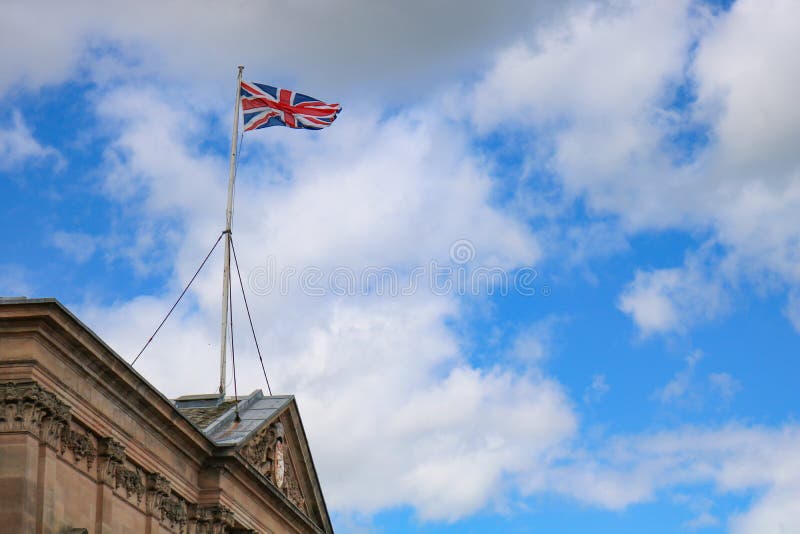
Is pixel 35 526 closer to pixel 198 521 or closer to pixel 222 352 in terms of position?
pixel 198 521

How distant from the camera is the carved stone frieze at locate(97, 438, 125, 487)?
3706 cm

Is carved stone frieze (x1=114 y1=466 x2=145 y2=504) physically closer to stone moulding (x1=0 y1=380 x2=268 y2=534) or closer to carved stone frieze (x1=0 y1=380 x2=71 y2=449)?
stone moulding (x1=0 y1=380 x2=268 y2=534)

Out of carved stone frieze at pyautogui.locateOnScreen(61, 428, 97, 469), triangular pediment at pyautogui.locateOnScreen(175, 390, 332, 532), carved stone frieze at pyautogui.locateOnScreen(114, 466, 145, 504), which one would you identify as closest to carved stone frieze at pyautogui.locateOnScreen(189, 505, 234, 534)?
triangular pediment at pyautogui.locateOnScreen(175, 390, 332, 532)

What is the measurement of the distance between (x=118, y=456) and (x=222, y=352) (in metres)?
13.0

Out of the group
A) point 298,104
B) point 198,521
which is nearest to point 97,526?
point 198,521

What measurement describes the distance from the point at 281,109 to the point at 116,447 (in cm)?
1938

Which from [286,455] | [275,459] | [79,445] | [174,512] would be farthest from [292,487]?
[79,445]

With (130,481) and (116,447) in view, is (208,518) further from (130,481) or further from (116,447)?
(116,447)

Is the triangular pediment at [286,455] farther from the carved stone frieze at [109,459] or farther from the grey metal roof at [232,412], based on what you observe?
the carved stone frieze at [109,459]

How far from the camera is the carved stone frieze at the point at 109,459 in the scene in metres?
37.1

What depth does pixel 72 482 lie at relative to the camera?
1401 inches

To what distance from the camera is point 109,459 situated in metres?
37.3

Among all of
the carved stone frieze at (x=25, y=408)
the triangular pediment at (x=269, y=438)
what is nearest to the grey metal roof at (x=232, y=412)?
the triangular pediment at (x=269, y=438)

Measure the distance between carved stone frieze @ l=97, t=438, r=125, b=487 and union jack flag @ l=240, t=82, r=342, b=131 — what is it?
18842mm
